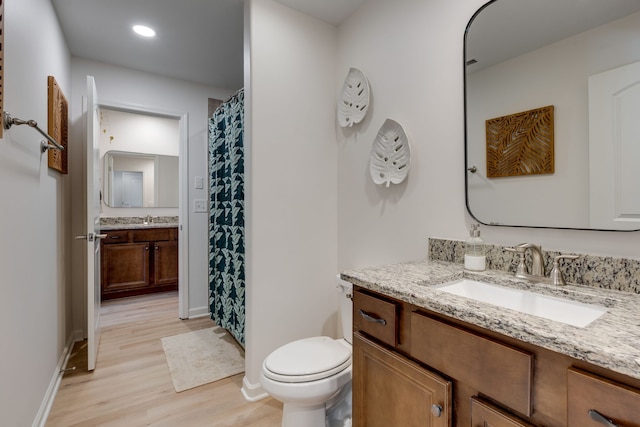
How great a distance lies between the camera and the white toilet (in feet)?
4.28

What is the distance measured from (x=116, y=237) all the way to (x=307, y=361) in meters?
3.19

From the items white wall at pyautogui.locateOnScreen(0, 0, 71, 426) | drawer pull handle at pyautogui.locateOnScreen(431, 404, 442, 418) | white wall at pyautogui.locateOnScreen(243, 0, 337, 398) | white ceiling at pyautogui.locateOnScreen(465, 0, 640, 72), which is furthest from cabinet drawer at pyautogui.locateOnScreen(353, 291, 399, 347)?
white wall at pyautogui.locateOnScreen(0, 0, 71, 426)

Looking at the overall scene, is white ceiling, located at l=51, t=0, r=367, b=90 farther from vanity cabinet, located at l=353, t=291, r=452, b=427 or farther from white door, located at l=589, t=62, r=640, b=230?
vanity cabinet, located at l=353, t=291, r=452, b=427

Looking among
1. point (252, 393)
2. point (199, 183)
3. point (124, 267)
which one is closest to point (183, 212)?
point (199, 183)

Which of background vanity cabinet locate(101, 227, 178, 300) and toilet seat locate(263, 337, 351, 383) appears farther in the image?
background vanity cabinet locate(101, 227, 178, 300)

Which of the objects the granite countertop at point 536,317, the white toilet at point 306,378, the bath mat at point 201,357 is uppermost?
the granite countertop at point 536,317

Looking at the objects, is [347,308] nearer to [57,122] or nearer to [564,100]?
[564,100]

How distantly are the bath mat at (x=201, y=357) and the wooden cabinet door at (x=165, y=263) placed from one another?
1.41 meters

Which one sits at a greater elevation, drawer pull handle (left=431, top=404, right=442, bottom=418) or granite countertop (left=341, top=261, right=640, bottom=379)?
granite countertop (left=341, top=261, right=640, bottom=379)

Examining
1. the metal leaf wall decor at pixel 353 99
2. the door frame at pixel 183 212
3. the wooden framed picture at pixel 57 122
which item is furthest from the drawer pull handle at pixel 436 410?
the door frame at pixel 183 212

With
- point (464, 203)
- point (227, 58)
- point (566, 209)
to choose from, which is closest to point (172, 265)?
point (227, 58)

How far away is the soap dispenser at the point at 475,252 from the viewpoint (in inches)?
47.6

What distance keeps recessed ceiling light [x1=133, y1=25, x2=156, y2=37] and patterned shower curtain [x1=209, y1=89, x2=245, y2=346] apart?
27.2 inches

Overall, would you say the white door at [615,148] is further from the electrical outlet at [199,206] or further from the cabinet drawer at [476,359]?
the electrical outlet at [199,206]
